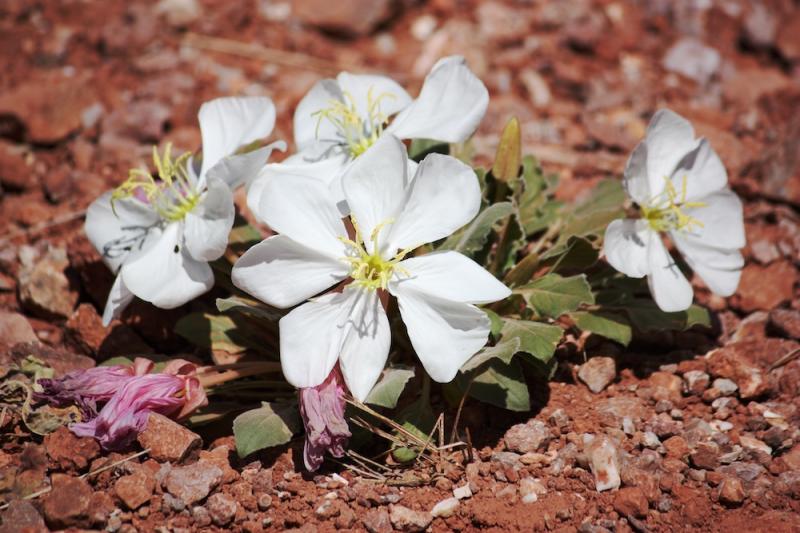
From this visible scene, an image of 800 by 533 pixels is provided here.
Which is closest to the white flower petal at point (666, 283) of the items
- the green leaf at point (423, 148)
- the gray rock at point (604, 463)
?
the gray rock at point (604, 463)

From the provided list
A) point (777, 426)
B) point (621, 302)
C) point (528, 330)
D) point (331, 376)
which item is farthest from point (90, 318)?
point (777, 426)

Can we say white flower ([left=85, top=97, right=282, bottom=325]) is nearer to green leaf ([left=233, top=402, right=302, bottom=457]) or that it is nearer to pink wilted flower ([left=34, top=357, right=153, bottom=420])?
pink wilted flower ([left=34, top=357, right=153, bottom=420])

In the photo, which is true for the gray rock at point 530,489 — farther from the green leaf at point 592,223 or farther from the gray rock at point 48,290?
the gray rock at point 48,290

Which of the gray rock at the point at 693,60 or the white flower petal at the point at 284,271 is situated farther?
the gray rock at the point at 693,60

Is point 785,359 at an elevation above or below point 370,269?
below

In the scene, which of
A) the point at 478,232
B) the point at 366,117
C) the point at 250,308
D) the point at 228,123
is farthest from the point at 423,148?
the point at 250,308

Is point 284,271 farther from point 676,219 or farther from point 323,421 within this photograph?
point 676,219
